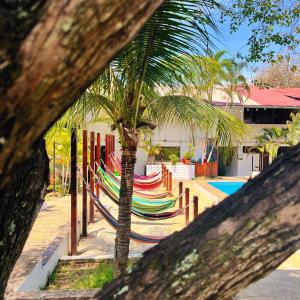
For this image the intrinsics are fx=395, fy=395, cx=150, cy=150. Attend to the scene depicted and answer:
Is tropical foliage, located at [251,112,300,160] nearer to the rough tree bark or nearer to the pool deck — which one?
the pool deck

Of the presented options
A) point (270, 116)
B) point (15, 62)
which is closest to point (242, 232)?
point (15, 62)

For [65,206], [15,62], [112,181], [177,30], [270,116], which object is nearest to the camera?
[15,62]

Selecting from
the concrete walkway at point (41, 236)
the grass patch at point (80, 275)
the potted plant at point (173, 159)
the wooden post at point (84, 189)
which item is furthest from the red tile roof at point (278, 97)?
the grass patch at point (80, 275)

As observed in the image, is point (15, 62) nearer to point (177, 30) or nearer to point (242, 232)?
point (242, 232)

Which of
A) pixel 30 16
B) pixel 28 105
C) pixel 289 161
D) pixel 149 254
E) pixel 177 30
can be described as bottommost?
pixel 149 254

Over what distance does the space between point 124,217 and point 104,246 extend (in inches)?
142

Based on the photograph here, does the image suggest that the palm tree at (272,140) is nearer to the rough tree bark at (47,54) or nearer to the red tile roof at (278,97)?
the red tile roof at (278,97)

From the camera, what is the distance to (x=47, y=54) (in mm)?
813

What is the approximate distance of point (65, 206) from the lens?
11.6 m

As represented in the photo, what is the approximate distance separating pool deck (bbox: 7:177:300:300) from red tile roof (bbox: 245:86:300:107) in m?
9.28

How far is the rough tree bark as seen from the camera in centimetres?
80

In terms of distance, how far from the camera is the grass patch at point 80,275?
16.9 ft

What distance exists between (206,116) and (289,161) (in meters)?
3.11

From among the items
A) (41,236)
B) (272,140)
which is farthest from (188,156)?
(41,236)
